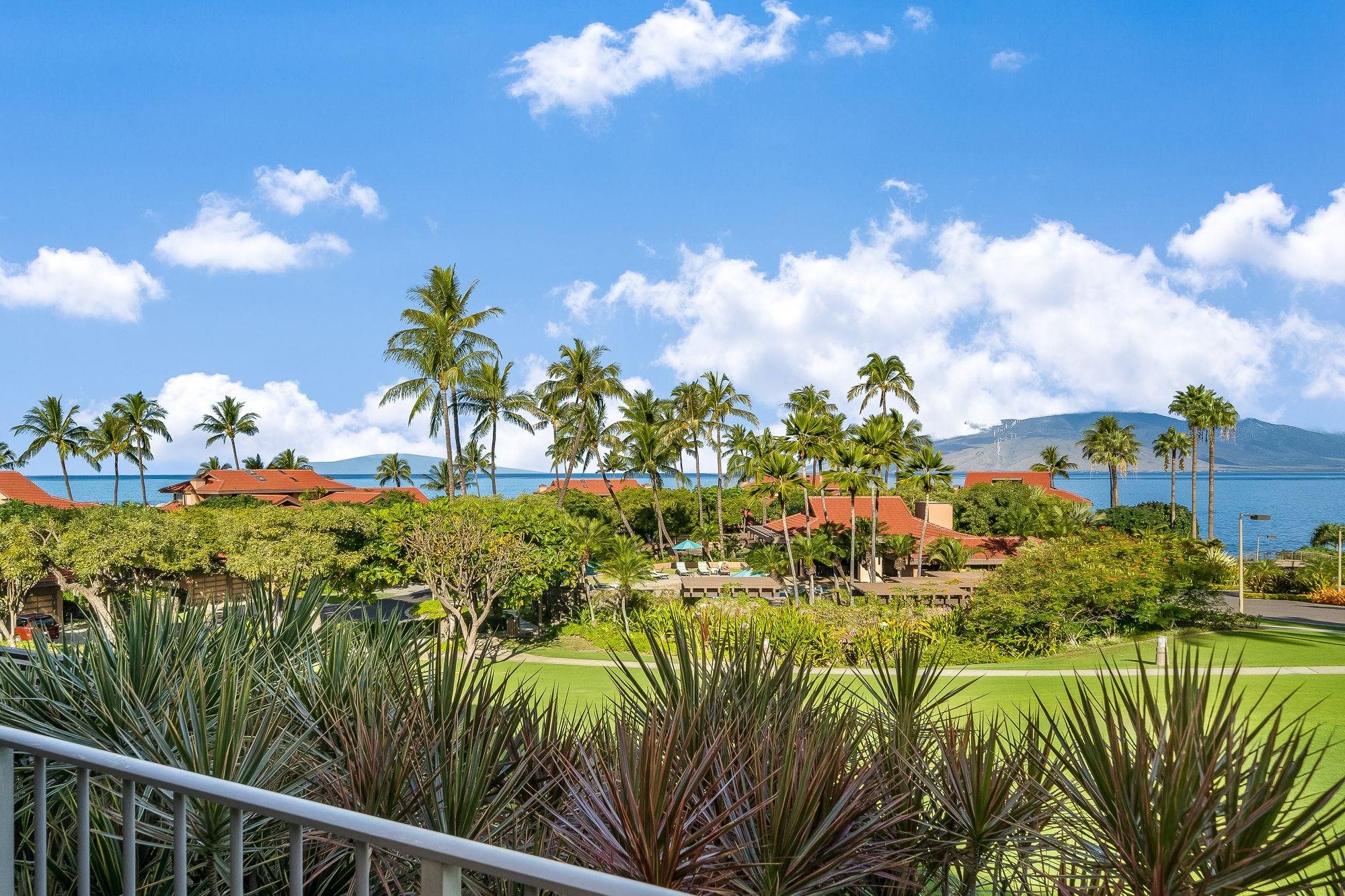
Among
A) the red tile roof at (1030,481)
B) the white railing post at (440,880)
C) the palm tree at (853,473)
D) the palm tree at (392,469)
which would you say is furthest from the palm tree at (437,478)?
the white railing post at (440,880)

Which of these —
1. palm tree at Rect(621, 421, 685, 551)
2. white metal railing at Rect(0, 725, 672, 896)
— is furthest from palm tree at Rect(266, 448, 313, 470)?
white metal railing at Rect(0, 725, 672, 896)

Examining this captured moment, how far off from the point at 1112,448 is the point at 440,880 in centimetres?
7758

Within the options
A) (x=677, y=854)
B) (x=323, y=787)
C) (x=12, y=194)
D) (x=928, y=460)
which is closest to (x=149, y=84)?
(x=12, y=194)

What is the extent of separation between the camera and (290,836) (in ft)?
5.55

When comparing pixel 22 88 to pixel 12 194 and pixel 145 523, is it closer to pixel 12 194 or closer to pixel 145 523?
pixel 12 194

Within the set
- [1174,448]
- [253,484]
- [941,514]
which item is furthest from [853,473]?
[253,484]

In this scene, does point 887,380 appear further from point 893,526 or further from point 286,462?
point 286,462

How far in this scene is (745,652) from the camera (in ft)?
15.4

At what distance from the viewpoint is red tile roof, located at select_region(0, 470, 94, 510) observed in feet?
157

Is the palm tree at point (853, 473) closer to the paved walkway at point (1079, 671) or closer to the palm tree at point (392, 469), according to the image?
the paved walkway at point (1079, 671)

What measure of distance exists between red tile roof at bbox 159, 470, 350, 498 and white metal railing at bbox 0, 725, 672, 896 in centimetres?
6466

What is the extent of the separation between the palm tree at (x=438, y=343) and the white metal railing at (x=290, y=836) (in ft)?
100

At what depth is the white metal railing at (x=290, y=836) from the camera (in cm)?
132

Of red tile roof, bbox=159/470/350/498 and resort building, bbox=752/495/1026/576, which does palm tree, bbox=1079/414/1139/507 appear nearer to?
resort building, bbox=752/495/1026/576
